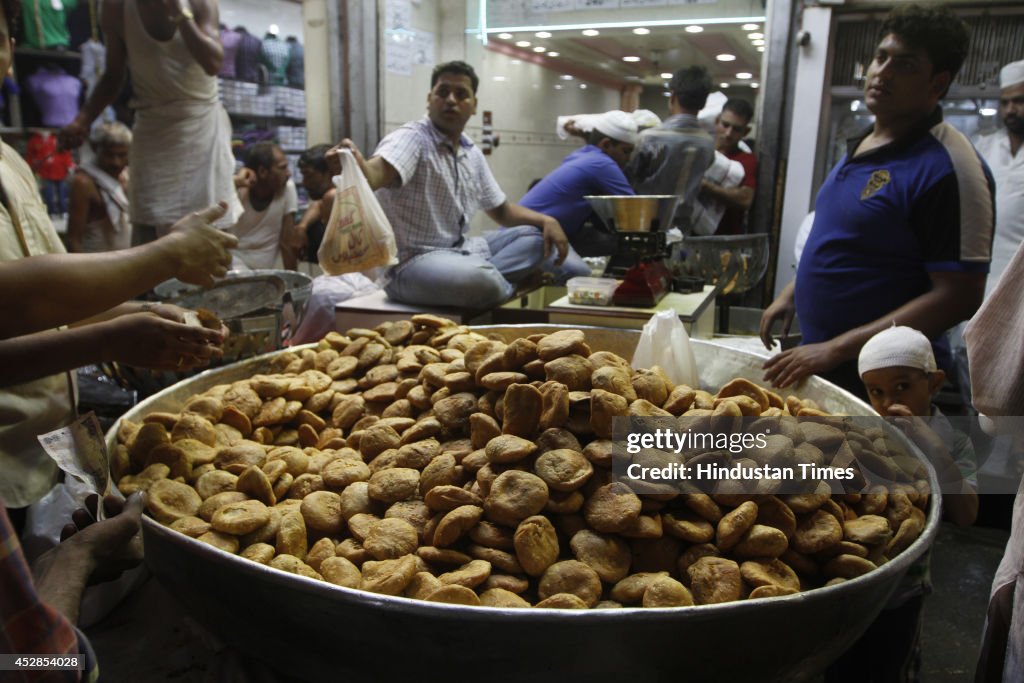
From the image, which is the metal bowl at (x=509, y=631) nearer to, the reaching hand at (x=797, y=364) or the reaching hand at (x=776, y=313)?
the reaching hand at (x=797, y=364)

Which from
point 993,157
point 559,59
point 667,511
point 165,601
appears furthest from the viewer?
point 559,59

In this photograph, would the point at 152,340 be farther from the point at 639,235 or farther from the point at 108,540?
the point at 639,235

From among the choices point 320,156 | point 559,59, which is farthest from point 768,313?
point 559,59

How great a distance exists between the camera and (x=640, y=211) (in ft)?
9.43

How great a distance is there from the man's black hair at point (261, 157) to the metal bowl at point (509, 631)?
3662 millimetres

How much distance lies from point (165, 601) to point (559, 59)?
514 centimetres

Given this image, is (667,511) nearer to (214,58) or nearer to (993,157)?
(214,58)

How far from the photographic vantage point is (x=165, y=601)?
1.40 m

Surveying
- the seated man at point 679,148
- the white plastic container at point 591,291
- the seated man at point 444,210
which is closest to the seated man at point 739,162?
the seated man at point 679,148

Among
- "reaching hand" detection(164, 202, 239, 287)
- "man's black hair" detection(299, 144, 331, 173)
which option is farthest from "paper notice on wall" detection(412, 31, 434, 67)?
"reaching hand" detection(164, 202, 239, 287)

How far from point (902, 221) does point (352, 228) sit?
175 centimetres

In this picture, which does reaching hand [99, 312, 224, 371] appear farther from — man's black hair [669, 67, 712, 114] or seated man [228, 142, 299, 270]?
man's black hair [669, 67, 712, 114]

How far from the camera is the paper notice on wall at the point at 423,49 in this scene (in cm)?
552

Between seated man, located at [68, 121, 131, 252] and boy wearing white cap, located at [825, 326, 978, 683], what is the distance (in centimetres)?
386
